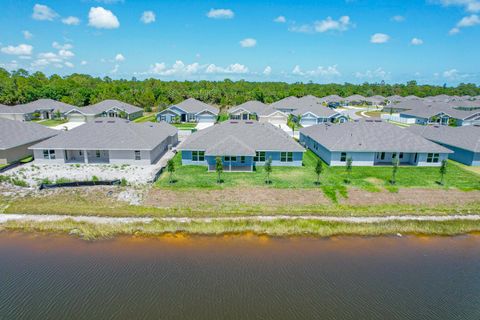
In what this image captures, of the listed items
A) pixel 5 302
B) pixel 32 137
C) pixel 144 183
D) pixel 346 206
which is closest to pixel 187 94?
pixel 32 137

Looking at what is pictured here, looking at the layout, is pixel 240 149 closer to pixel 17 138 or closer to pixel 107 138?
pixel 107 138

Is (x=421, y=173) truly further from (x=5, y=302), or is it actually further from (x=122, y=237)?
(x=5, y=302)

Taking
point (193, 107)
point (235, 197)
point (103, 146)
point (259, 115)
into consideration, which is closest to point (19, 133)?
point (103, 146)

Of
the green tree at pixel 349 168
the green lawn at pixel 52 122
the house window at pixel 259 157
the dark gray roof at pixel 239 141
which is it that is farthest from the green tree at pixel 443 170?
the green lawn at pixel 52 122

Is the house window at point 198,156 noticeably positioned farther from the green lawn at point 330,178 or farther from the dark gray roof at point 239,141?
the green lawn at point 330,178

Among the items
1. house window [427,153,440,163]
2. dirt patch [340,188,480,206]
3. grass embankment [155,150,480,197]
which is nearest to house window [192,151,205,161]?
grass embankment [155,150,480,197]

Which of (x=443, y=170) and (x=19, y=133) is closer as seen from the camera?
(x=443, y=170)

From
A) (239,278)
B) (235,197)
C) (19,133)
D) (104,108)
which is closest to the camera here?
(239,278)
